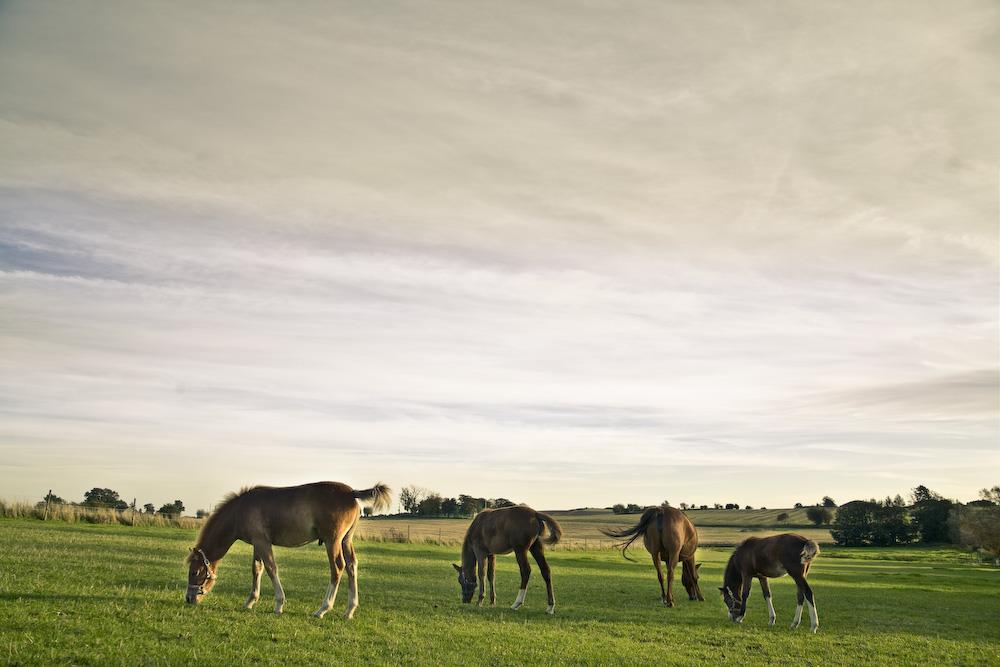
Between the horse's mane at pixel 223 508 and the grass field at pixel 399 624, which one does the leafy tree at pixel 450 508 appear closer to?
the grass field at pixel 399 624

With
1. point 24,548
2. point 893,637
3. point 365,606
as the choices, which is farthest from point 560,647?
point 24,548

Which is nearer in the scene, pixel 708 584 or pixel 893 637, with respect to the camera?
pixel 893 637

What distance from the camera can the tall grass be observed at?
40812 millimetres

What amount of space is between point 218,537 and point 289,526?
1776mm

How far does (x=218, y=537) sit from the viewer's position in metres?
14.7

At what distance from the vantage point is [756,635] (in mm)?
15094

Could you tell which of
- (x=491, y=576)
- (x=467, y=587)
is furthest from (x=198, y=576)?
(x=491, y=576)

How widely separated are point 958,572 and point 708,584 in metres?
29.1

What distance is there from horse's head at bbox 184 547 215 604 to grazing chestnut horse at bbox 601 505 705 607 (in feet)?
38.0

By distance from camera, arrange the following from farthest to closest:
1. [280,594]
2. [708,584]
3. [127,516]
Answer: [127,516]
[708,584]
[280,594]

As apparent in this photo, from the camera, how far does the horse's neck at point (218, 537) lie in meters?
14.6

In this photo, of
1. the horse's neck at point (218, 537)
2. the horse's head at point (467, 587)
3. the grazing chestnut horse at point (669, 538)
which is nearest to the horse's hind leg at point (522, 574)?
the horse's head at point (467, 587)

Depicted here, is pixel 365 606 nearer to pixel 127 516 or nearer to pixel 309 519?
pixel 309 519

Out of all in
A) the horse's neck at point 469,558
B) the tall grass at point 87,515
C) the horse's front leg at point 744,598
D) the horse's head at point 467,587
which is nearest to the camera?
the horse's front leg at point 744,598
